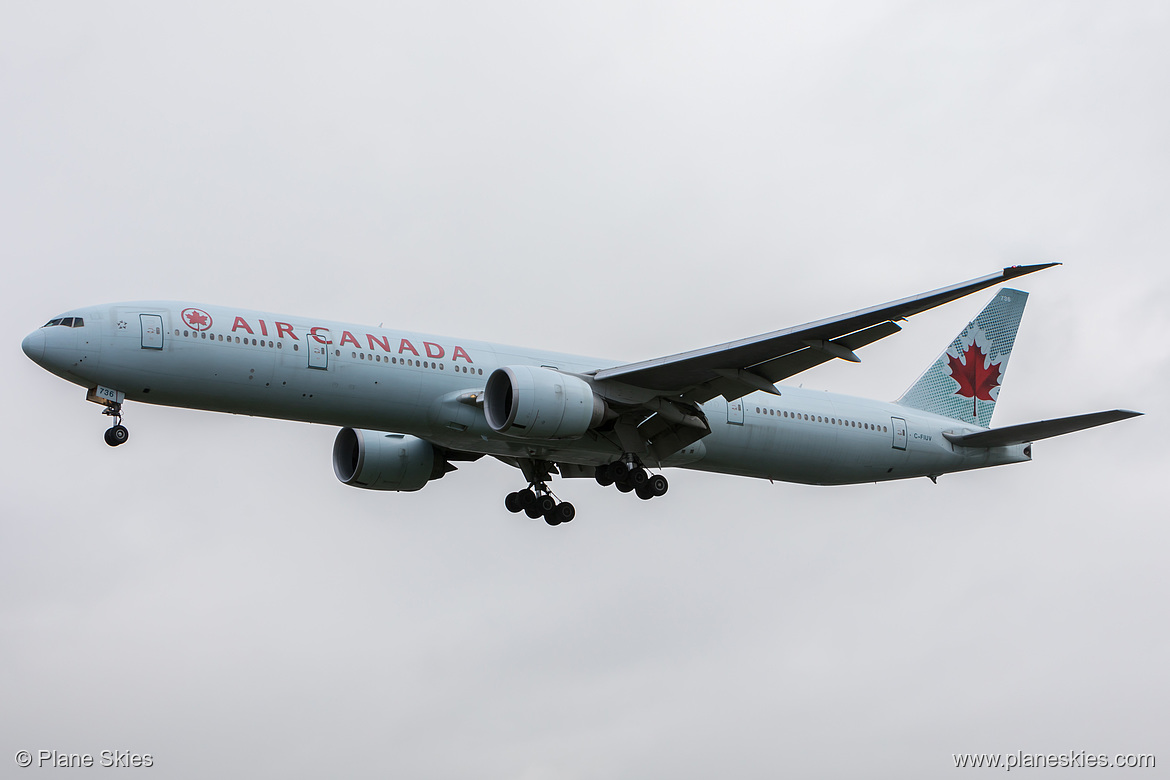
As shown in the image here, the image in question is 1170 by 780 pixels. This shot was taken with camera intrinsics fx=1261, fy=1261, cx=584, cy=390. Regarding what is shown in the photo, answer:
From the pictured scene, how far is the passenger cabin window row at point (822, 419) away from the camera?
109ft

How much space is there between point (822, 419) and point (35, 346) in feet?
64.4

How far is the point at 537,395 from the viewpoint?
91.7 feet

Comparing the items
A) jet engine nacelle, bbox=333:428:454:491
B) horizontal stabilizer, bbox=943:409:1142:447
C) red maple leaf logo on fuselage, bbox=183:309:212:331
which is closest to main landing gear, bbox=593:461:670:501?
jet engine nacelle, bbox=333:428:454:491

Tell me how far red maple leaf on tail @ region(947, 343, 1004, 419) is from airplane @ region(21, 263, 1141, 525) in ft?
6.42

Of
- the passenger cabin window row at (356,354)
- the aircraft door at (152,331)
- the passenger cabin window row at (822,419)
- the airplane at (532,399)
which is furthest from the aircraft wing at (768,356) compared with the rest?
the aircraft door at (152,331)

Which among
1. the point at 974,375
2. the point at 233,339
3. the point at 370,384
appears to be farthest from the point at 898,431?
the point at 233,339

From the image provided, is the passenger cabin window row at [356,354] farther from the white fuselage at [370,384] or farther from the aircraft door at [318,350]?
the aircraft door at [318,350]

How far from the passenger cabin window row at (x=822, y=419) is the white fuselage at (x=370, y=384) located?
0.04 meters

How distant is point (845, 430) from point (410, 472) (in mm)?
12000

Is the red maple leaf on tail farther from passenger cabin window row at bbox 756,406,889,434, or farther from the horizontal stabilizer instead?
passenger cabin window row at bbox 756,406,889,434

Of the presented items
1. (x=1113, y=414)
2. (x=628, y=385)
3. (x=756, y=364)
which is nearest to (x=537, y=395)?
(x=628, y=385)

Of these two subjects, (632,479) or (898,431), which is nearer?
(632,479)

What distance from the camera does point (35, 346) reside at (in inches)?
1024

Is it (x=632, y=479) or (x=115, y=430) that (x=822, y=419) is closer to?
(x=632, y=479)
